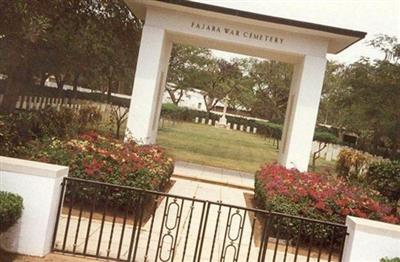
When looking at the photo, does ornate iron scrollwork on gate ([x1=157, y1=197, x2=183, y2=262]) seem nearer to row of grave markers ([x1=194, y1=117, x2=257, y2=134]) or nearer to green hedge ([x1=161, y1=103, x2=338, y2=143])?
green hedge ([x1=161, y1=103, x2=338, y2=143])

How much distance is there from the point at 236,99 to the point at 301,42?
174ft

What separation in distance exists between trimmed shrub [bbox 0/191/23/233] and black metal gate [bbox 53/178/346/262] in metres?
0.74

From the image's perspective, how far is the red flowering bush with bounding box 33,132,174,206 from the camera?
9.39m

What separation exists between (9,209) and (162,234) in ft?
11.1

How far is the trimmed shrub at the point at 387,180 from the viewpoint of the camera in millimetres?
16172

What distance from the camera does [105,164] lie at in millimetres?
9750

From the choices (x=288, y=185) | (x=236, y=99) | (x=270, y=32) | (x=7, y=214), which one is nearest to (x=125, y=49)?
(x=270, y=32)

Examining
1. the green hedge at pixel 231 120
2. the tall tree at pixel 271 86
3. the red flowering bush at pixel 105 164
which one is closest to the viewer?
the red flowering bush at pixel 105 164

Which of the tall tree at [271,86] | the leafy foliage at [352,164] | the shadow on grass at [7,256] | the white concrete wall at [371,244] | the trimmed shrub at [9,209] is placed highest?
the tall tree at [271,86]

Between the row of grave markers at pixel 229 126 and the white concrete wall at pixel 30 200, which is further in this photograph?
the row of grave markers at pixel 229 126

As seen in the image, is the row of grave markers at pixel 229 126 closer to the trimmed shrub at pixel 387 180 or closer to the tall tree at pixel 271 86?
the tall tree at pixel 271 86

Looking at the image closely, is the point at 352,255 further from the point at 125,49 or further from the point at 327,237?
the point at 125,49

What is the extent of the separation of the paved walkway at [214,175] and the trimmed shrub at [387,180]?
4154 millimetres

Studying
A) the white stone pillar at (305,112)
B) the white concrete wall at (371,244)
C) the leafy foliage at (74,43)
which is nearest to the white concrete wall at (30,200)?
the white concrete wall at (371,244)
